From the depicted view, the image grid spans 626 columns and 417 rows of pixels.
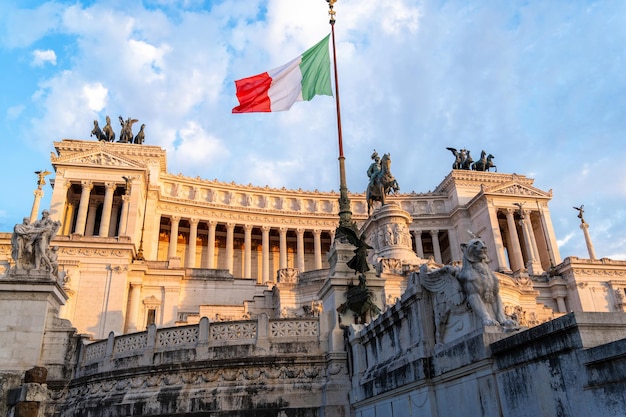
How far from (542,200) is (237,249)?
4521 centimetres

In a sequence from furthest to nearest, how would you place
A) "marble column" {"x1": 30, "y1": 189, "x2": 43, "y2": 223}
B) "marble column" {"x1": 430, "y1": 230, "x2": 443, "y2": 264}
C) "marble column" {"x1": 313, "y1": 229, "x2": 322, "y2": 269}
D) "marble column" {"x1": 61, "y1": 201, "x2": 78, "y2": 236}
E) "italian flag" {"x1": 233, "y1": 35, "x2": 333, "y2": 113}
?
"marble column" {"x1": 430, "y1": 230, "x2": 443, "y2": 264}
"marble column" {"x1": 313, "y1": 229, "x2": 322, "y2": 269}
"marble column" {"x1": 61, "y1": 201, "x2": 78, "y2": 236}
"marble column" {"x1": 30, "y1": 189, "x2": 43, "y2": 223}
"italian flag" {"x1": 233, "y1": 35, "x2": 333, "y2": 113}

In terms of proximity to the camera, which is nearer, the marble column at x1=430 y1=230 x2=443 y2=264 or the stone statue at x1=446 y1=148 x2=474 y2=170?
the marble column at x1=430 y1=230 x2=443 y2=264

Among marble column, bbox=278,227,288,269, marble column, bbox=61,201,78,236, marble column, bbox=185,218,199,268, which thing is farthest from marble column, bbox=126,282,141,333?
marble column, bbox=278,227,288,269

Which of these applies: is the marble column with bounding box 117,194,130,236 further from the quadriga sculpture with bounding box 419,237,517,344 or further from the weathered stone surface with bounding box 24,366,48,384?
the quadriga sculpture with bounding box 419,237,517,344

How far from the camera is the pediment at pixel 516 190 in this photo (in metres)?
70.5

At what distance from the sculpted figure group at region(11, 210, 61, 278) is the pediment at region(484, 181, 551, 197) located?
61.5 meters

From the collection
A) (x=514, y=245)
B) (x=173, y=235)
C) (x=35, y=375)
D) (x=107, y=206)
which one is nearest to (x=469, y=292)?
(x=35, y=375)

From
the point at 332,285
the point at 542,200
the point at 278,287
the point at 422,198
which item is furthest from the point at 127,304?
the point at 542,200

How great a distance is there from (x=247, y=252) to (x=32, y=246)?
5012 cm

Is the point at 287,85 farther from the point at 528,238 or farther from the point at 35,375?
the point at 528,238

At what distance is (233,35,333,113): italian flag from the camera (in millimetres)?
25391

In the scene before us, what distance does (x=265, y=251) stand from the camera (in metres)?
68.4

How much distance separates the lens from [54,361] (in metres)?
17.9

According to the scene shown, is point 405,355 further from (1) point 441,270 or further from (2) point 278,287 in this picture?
(2) point 278,287
